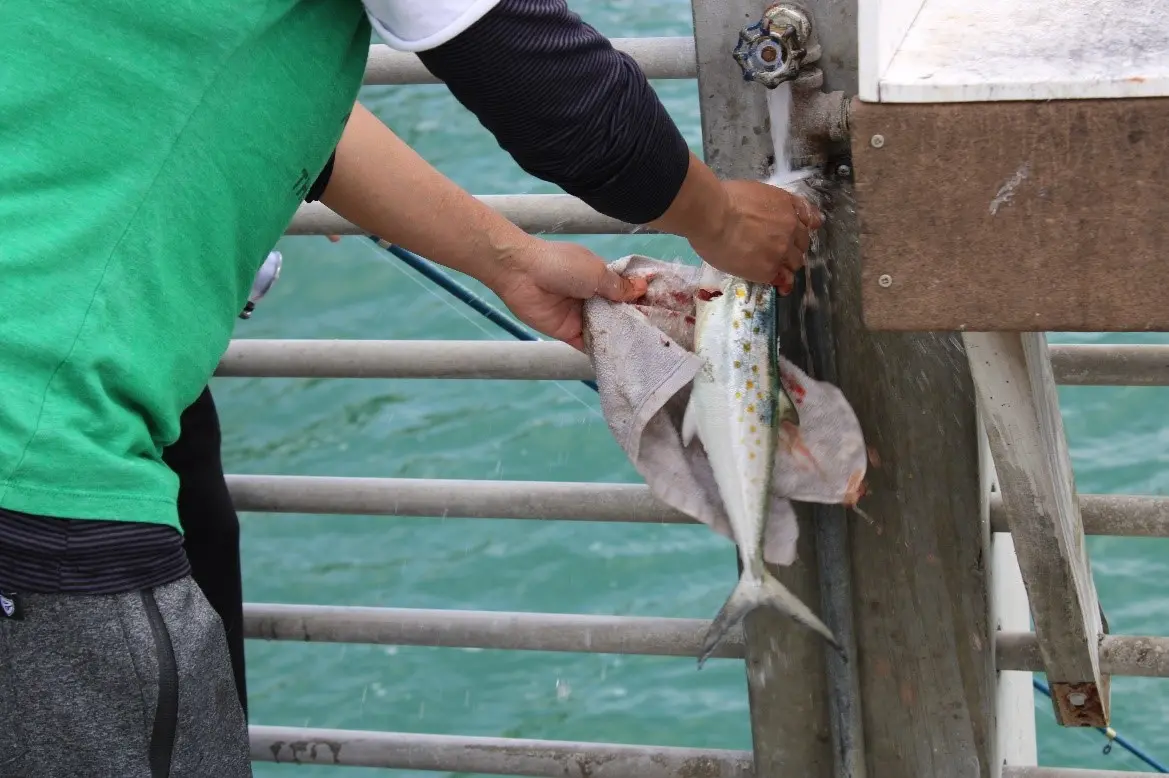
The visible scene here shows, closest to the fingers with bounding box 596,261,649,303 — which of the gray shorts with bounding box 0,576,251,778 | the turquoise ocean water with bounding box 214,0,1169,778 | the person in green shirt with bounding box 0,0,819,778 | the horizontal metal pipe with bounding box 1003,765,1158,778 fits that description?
the person in green shirt with bounding box 0,0,819,778

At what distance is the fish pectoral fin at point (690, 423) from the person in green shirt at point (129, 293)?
0.44 m

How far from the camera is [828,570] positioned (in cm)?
218

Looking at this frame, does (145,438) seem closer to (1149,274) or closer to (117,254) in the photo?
(117,254)

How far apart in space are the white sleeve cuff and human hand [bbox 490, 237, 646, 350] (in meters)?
0.58

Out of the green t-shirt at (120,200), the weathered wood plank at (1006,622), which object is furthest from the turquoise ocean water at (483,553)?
the green t-shirt at (120,200)

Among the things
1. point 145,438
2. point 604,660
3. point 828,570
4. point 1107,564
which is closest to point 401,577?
point 604,660

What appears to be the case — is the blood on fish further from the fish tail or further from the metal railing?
the metal railing

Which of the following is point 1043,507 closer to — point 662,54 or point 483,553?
point 662,54

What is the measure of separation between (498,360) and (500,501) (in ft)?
0.79

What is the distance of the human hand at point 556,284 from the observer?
201 centimetres

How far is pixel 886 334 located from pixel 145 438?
0.97 metres

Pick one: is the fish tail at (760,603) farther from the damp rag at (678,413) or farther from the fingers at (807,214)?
the fingers at (807,214)

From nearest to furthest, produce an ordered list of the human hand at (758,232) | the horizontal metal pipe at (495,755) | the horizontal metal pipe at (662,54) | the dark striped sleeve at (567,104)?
the dark striped sleeve at (567,104) → the human hand at (758,232) → the horizontal metal pipe at (662,54) → the horizontal metal pipe at (495,755)

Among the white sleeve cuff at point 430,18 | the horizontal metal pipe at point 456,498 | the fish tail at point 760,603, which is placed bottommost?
the horizontal metal pipe at point 456,498
